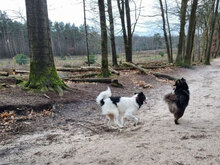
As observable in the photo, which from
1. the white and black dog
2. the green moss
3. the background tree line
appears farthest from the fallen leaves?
the background tree line

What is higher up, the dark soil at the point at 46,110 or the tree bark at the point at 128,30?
the tree bark at the point at 128,30

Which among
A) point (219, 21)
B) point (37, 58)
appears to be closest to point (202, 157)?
point (37, 58)

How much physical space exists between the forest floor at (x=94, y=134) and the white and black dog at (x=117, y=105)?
0.33 m

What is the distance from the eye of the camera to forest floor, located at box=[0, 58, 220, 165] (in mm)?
3344

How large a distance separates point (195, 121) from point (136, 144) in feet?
7.60

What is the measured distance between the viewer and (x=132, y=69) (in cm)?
1656

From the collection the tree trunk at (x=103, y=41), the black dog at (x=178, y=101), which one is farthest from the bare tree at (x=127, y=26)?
the black dog at (x=178, y=101)

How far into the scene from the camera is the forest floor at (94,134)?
3344 millimetres

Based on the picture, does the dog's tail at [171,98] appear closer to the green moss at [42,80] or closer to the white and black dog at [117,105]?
the white and black dog at [117,105]

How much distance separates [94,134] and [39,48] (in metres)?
4.66

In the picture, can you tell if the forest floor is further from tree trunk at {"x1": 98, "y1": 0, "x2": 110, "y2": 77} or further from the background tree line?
the background tree line

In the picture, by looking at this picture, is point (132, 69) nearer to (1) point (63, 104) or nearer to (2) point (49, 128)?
(1) point (63, 104)

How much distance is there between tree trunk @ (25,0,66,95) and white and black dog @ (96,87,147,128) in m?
3.07

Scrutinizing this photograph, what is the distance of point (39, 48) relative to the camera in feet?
24.7
